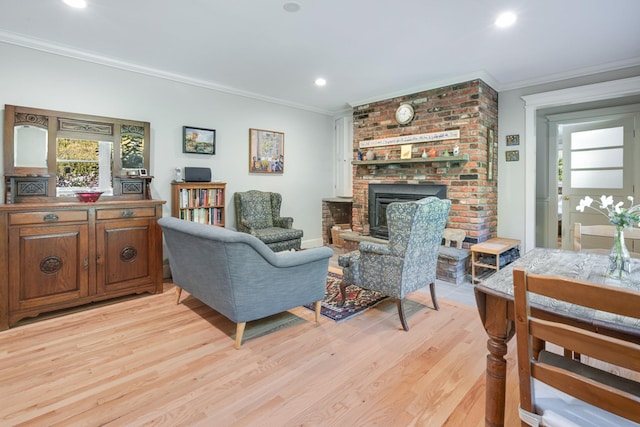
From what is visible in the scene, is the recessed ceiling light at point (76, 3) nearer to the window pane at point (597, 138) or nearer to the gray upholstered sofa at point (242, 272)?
the gray upholstered sofa at point (242, 272)

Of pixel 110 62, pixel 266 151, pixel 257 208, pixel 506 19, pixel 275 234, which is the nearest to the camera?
pixel 506 19

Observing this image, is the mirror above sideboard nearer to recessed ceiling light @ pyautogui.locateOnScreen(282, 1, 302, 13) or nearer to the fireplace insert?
recessed ceiling light @ pyautogui.locateOnScreen(282, 1, 302, 13)

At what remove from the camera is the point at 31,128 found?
3.06 meters

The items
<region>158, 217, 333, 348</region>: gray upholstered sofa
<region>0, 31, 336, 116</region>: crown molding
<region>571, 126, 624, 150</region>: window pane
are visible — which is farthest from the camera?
<region>571, 126, 624, 150</region>: window pane

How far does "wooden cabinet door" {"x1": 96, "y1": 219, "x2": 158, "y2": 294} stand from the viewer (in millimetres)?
3021

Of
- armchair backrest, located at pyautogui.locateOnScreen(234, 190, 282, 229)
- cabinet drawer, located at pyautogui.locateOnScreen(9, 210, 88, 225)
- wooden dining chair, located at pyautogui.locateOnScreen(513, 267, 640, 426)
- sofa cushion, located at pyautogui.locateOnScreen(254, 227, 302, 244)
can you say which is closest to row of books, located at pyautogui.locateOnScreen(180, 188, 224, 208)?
armchair backrest, located at pyautogui.locateOnScreen(234, 190, 282, 229)

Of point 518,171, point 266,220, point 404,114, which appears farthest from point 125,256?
point 518,171

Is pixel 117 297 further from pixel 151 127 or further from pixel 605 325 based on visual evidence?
pixel 605 325

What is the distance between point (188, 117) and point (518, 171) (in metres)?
4.35

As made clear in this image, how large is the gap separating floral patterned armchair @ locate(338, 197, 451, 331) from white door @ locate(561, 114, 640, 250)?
120 inches

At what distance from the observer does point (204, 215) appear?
4211mm

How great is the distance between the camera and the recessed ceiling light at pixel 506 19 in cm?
254

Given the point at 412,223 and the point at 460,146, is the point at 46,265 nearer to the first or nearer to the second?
the point at 412,223

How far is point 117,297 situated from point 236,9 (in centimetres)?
291
